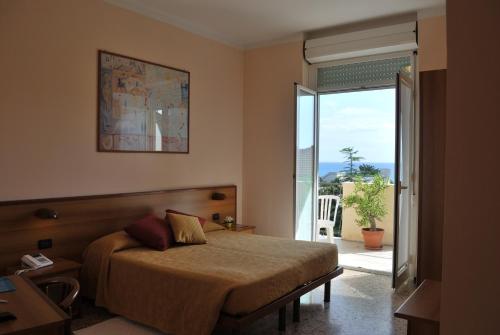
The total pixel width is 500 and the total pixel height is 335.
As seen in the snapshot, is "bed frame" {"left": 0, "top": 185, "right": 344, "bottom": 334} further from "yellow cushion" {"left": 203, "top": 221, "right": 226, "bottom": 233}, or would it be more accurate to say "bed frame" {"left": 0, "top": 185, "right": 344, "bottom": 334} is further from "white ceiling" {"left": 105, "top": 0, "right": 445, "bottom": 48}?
"white ceiling" {"left": 105, "top": 0, "right": 445, "bottom": 48}

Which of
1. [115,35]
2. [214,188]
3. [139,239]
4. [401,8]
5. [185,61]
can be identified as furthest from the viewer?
[214,188]

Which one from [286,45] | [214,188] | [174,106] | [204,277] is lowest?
[204,277]

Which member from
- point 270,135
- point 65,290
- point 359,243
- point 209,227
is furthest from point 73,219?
point 359,243

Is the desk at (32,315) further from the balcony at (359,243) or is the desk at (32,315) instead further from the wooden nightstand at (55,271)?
the balcony at (359,243)

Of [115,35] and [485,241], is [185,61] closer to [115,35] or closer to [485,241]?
[115,35]

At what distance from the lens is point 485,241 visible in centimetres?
132

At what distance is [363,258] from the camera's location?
5.80m

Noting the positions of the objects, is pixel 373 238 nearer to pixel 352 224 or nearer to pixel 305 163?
pixel 352 224

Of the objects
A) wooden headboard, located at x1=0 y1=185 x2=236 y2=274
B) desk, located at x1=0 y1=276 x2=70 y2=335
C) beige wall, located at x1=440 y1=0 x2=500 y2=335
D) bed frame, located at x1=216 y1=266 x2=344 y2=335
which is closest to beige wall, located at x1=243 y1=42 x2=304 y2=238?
wooden headboard, located at x1=0 y1=185 x2=236 y2=274

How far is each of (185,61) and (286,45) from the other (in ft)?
4.54

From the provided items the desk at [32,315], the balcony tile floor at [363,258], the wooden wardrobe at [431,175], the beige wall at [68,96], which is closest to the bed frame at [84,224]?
the beige wall at [68,96]

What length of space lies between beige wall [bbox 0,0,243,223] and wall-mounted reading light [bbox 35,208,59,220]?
15 cm

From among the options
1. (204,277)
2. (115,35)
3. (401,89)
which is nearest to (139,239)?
(204,277)

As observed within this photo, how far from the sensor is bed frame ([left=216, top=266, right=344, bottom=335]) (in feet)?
8.46
